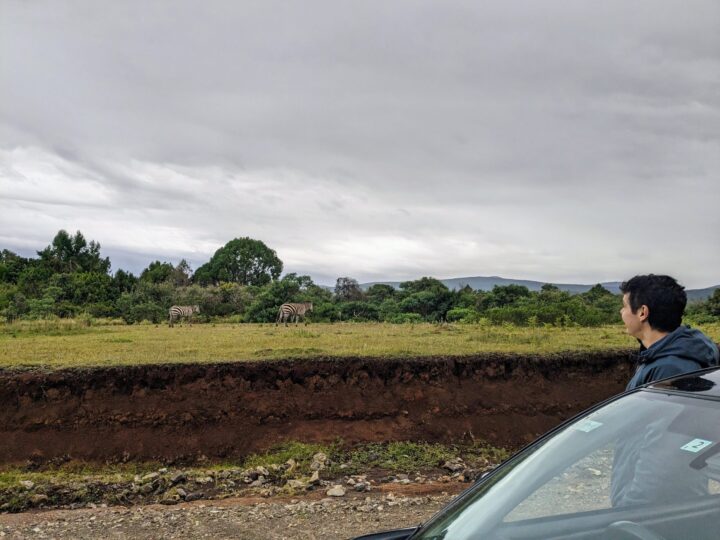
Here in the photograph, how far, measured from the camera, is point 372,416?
35.3 feet

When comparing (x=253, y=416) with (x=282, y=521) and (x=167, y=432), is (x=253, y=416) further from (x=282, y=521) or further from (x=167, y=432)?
(x=282, y=521)

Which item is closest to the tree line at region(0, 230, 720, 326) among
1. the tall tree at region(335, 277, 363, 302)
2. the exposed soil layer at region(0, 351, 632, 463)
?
the tall tree at region(335, 277, 363, 302)

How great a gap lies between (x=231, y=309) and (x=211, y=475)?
2395cm

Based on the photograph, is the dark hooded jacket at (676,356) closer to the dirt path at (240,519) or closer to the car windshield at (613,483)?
the car windshield at (613,483)

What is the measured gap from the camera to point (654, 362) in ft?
11.0

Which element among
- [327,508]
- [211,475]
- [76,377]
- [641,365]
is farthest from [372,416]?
[641,365]

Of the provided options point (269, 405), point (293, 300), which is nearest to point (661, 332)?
point (269, 405)

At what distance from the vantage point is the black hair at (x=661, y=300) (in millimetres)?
3445

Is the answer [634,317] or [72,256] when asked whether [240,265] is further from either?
[634,317]

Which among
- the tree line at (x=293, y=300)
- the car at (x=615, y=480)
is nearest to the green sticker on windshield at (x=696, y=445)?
the car at (x=615, y=480)

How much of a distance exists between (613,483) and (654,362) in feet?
3.91

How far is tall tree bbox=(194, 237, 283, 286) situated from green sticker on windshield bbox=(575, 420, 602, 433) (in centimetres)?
4595

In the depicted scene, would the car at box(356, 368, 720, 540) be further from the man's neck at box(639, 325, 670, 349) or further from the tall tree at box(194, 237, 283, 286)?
the tall tree at box(194, 237, 283, 286)

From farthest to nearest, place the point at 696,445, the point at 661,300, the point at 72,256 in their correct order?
1. the point at 72,256
2. the point at 661,300
3. the point at 696,445
